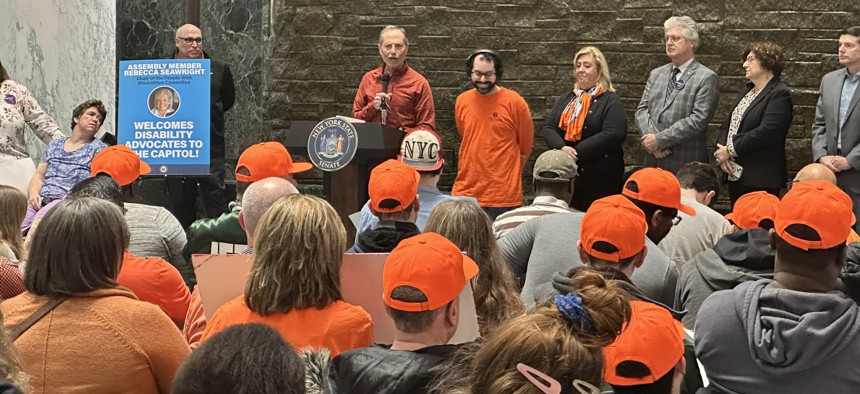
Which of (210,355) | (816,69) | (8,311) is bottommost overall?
(8,311)

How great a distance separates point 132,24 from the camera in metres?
9.32

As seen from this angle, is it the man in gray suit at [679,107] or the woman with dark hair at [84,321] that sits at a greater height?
the man in gray suit at [679,107]

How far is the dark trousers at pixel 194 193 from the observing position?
26.7 feet

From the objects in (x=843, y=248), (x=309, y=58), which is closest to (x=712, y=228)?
(x=843, y=248)

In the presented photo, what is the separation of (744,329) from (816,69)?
616 cm

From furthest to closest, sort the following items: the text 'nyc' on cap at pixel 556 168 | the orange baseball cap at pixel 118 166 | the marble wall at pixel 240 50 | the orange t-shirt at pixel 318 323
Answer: the marble wall at pixel 240 50 → the orange baseball cap at pixel 118 166 → the text 'nyc' on cap at pixel 556 168 → the orange t-shirt at pixel 318 323

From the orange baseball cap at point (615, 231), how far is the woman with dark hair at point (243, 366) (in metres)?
1.72

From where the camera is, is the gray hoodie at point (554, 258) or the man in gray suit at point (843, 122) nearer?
the gray hoodie at point (554, 258)

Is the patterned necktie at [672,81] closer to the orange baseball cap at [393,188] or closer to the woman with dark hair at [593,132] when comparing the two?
the woman with dark hair at [593,132]

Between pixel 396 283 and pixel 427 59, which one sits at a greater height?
pixel 427 59

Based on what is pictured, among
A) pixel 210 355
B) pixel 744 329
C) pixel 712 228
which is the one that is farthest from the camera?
pixel 712 228

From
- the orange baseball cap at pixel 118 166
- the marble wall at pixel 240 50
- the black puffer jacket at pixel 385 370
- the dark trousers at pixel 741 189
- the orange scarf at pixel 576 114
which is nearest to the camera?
the black puffer jacket at pixel 385 370

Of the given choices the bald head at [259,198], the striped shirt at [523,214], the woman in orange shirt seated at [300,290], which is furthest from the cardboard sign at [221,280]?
the striped shirt at [523,214]

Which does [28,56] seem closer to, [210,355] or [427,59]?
[427,59]
